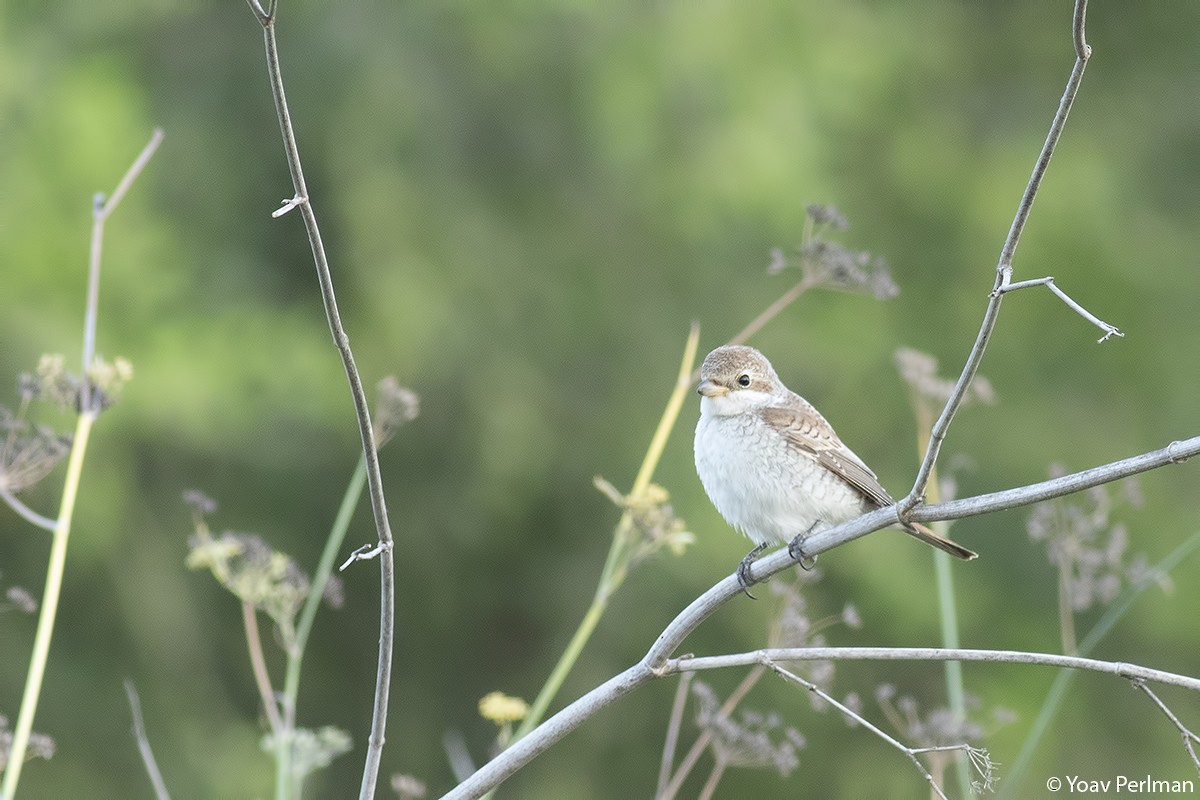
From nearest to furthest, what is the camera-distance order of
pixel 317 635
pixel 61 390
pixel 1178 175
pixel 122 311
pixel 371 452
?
pixel 371 452, pixel 61 390, pixel 122 311, pixel 317 635, pixel 1178 175

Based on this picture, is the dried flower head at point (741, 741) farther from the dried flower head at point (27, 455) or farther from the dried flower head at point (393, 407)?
the dried flower head at point (27, 455)

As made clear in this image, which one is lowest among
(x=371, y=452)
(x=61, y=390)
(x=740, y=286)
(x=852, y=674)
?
(x=371, y=452)

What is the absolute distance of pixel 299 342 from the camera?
7.48 metres

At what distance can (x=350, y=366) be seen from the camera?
200 centimetres

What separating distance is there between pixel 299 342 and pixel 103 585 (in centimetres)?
183

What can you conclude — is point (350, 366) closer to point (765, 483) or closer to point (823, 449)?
point (765, 483)

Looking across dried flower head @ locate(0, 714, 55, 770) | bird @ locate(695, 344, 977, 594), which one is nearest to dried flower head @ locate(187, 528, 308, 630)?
dried flower head @ locate(0, 714, 55, 770)

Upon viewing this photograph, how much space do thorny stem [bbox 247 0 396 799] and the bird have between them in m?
1.30

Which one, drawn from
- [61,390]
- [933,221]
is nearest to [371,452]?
[61,390]

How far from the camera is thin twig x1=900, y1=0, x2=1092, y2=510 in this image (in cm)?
177

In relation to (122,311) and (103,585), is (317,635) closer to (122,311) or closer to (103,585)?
(103,585)

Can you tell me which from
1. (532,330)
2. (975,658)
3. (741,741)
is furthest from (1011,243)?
(532,330)

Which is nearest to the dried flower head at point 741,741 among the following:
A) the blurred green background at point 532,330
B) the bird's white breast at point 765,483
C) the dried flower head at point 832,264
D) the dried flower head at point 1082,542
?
the bird's white breast at point 765,483

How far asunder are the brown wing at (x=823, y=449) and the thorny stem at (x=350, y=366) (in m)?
1.68
